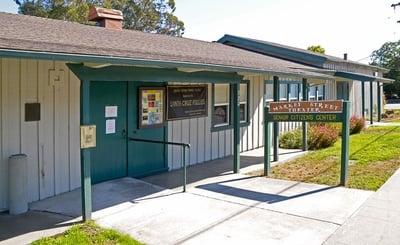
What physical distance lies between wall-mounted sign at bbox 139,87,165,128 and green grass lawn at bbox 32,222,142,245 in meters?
3.69

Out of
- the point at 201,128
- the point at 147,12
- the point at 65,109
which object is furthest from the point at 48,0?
→ the point at 65,109

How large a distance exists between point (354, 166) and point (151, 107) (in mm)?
5203

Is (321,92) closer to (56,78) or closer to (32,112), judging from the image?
(56,78)

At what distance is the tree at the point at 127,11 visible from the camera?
2922 cm

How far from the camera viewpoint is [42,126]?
7312mm

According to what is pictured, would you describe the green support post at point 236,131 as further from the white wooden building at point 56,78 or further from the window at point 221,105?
the window at point 221,105

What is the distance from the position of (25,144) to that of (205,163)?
5173 mm

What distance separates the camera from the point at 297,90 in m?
17.3

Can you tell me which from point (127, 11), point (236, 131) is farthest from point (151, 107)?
point (127, 11)

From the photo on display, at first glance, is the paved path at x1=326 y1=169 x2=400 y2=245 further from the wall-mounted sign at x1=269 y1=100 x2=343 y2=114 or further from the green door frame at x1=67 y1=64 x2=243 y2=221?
the green door frame at x1=67 y1=64 x2=243 y2=221

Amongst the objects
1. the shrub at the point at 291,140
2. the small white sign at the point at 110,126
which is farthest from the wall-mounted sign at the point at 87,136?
the shrub at the point at 291,140

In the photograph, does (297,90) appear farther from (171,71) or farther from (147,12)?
(147,12)

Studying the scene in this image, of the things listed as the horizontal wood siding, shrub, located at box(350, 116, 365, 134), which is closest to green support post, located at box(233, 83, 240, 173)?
the horizontal wood siding

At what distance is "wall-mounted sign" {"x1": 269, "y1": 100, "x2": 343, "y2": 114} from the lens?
870cm
